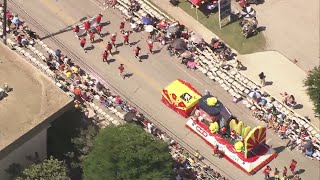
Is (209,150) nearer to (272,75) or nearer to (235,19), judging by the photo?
(272,75)

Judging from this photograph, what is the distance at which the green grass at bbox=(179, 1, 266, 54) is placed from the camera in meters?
54.5

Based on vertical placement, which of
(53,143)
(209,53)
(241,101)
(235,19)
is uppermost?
(235,19)

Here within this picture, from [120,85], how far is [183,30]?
6.92m

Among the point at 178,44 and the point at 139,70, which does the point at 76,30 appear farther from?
the point at 178,44

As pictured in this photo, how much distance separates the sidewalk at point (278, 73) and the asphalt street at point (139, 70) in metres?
2.82

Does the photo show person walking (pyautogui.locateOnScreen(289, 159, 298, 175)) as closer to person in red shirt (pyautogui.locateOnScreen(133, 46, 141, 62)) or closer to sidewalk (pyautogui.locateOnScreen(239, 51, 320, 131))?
sidewalk (pyautogui.locateOnScreen(239, 51, 320, 131))

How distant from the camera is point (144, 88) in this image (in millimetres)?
51312

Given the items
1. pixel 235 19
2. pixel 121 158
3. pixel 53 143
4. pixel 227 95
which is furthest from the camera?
pixel 235 19

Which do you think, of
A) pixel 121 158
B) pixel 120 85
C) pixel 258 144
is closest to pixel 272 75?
pixel 258 144

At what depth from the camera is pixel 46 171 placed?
4181cm

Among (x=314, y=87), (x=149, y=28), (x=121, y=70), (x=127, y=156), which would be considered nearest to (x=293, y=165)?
(x=314, y=87)

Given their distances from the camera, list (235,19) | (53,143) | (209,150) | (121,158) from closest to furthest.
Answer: (121,158) < (53,143) < (209,150) < (235,19)

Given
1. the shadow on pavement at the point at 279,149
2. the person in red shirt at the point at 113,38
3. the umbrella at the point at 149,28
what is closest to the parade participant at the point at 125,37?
the person in red shirt at the point at 113,38

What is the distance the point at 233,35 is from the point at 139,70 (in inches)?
312
